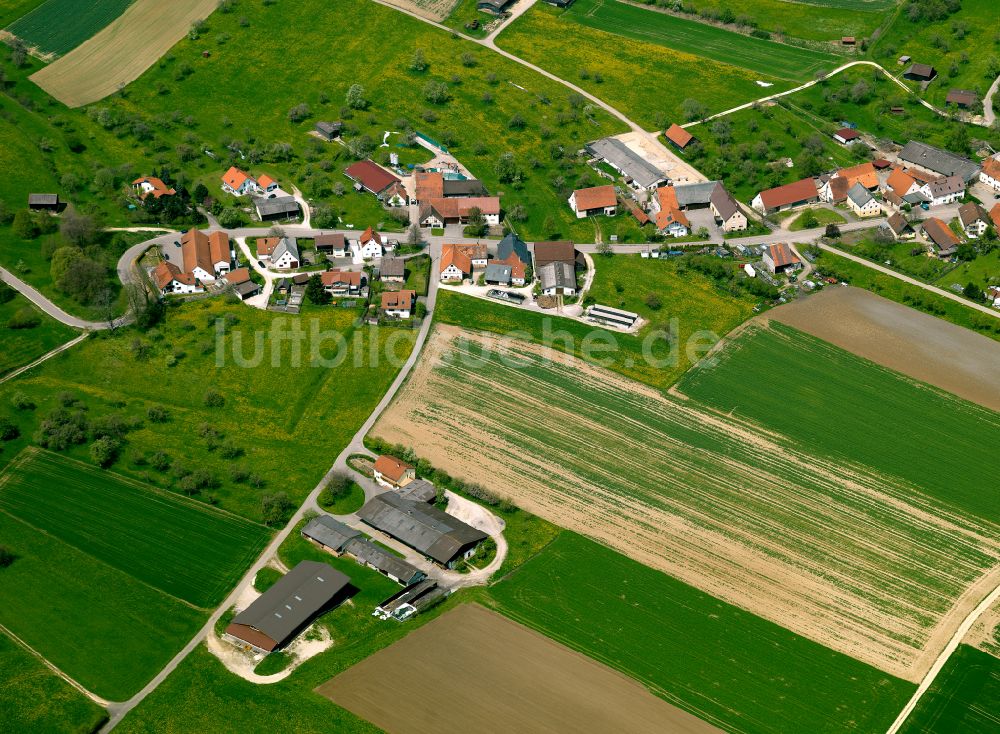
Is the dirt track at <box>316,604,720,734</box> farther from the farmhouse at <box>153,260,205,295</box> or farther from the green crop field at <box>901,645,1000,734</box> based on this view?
the farmhouse at <box>153,260,205,295</box>

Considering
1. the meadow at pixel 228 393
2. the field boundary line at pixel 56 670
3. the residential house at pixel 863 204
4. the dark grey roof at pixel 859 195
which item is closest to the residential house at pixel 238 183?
the meadow at pixel 228 393

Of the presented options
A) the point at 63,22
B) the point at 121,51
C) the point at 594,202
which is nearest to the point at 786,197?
the point at 594,202

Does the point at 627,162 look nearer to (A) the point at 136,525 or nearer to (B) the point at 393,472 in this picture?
(B) the point at 393,472

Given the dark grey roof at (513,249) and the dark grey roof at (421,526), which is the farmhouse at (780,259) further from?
the dark grey roof at (421,526)

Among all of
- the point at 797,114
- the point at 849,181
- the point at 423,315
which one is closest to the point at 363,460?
the point at 423,315

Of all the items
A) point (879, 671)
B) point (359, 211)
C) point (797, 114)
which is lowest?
point (879, 671)

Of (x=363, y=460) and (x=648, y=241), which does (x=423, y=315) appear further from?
(x=648, y=241)
